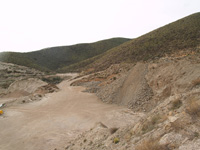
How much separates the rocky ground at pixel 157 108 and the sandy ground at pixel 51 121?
1.41 meters

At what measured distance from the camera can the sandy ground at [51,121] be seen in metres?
9.62

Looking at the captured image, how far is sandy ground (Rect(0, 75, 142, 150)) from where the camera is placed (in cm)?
962

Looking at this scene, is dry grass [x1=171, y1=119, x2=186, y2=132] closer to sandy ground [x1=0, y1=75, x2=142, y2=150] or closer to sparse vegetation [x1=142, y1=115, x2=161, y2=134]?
sparse vegetation [x1=142, y1=115, x2=161, y2=134]

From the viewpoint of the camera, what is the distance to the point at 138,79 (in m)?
14.8

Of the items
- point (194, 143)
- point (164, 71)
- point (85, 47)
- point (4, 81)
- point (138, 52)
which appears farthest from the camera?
point (85, 47)

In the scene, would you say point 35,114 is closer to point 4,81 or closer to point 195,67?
point 195,67

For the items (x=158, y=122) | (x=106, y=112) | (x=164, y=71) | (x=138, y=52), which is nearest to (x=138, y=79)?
(x=164, y=71)

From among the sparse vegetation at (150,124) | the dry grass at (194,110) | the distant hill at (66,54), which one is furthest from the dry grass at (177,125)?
the distant hill at (66,54)

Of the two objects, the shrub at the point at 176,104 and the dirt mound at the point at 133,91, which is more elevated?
the shrub at the point at 176,104

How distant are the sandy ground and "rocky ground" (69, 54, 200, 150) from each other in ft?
4.61

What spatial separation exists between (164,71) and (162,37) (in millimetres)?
30584

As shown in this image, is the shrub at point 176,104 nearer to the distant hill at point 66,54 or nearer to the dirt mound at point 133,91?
the dirt mound at point 133,91

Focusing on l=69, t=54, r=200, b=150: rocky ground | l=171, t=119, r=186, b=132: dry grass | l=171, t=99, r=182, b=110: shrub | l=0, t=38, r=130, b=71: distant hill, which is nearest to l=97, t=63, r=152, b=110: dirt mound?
l=69, t=54, r=200, b=150: rocky ground

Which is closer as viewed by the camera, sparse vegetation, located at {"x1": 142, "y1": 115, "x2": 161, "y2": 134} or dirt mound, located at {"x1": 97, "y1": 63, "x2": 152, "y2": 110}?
sparse vegetation, located at {"x1": 142, "y1": 115, "x2": 161, "y2": 134}
